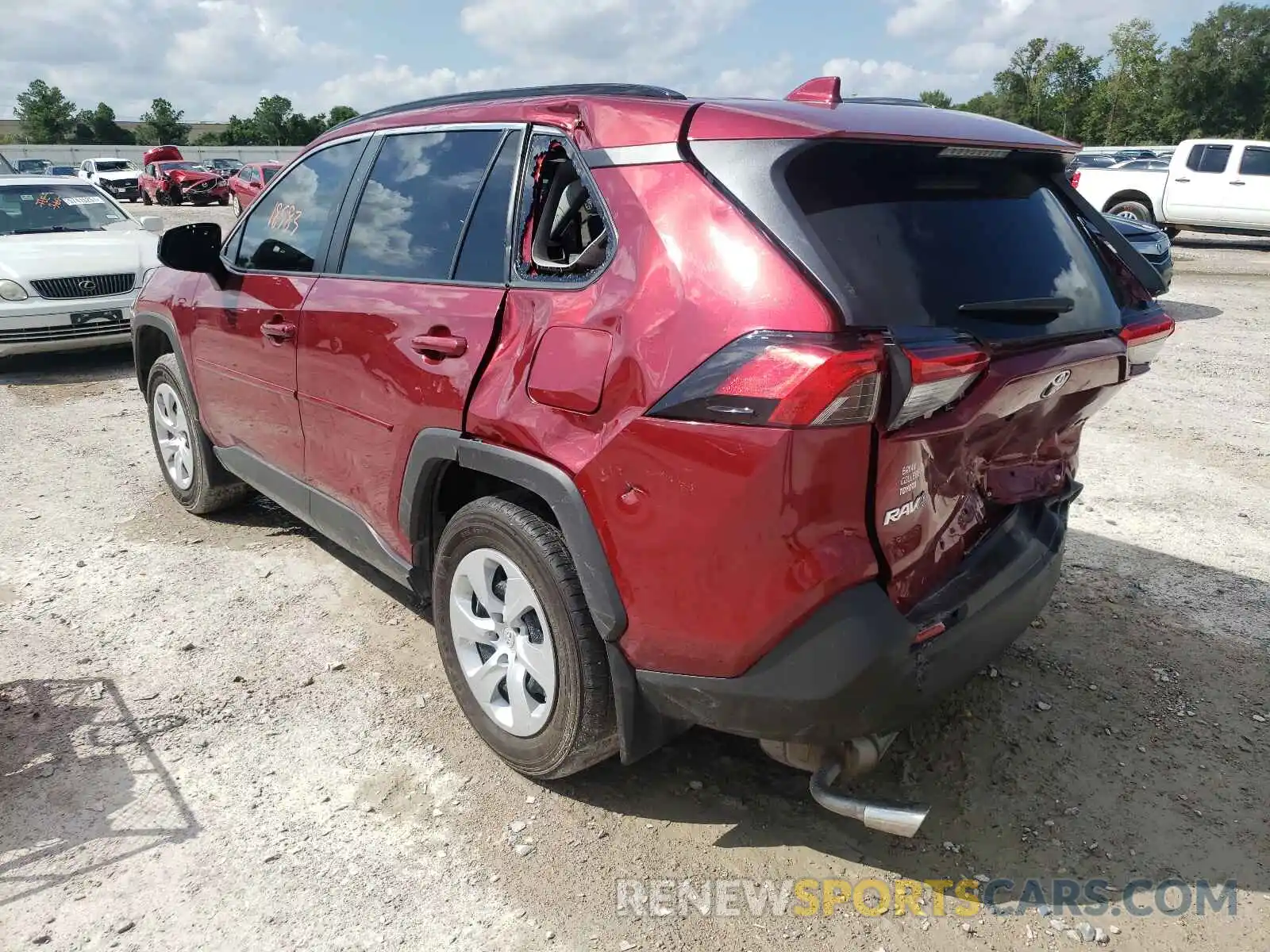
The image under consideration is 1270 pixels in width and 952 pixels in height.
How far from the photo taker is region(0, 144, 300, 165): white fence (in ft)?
168

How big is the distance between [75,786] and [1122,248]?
11.9ft

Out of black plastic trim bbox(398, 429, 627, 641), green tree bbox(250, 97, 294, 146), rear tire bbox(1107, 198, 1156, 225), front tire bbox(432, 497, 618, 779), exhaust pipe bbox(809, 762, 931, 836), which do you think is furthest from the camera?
green tree bbox(250, 97, 294, 146)

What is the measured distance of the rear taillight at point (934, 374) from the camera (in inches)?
78.4

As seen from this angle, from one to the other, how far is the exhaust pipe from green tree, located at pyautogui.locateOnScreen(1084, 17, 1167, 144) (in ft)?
193

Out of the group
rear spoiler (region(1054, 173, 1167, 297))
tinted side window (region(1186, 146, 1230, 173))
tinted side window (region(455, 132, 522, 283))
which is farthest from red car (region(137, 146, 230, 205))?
rear spoiler (region(1054, 173, 1167, 297))

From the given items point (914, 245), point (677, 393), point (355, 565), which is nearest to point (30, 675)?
point (355, 565)

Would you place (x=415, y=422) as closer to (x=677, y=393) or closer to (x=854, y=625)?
(x=677, y=393)

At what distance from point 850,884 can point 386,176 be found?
2.71 meters

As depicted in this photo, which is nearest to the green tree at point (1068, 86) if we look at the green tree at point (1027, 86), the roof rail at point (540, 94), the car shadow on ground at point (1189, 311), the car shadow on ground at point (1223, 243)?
the green tree at point (1027, 86)

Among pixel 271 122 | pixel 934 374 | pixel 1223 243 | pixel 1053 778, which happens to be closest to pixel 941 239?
pixel 934 374

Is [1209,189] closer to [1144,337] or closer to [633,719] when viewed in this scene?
[1144,337]

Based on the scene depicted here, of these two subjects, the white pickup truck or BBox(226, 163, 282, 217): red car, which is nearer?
the white pickup truck

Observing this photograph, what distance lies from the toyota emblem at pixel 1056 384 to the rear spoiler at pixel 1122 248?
2.34 feet

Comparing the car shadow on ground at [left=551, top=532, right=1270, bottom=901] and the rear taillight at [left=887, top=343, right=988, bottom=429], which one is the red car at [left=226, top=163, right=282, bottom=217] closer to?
the car shadow on ground at [left=551, top=532, right=1270, bottom=901]
